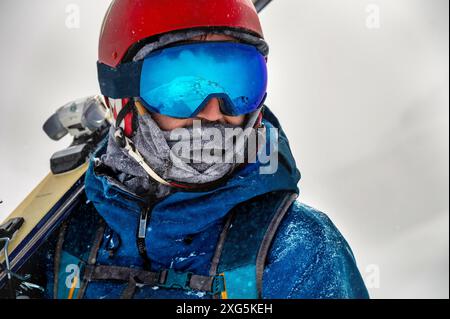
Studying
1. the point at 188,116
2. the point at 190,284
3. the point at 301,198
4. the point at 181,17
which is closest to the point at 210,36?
the point at 181,17

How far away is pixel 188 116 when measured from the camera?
2172 millimetres

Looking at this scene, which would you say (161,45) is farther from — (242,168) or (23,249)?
(23,249)

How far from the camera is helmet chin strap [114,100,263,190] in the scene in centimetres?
215

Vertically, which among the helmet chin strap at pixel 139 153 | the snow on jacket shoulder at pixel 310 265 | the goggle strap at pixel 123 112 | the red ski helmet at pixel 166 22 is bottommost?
the snow on jacket shoulder at pixel 310 265

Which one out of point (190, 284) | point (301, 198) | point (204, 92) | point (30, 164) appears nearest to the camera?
point (190, 284)

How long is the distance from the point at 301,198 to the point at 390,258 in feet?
4.43

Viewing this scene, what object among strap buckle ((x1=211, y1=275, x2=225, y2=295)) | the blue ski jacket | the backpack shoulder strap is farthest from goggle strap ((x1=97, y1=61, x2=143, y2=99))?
strap buckle ((x1=211, y1=275, x2=225, y2=295))

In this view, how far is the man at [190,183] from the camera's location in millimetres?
1985

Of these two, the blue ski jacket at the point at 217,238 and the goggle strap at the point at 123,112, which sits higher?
the goggle strap at the point at 123,112

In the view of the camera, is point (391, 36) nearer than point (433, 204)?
No

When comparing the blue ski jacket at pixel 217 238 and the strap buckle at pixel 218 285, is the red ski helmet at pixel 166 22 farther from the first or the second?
the strap buckle at pixel 218 285

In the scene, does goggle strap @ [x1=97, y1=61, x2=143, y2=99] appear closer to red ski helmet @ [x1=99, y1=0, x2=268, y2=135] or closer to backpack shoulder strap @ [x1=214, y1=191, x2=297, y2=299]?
red ski helmet @ [x1=99, y1=0, x2=268, y2=135]

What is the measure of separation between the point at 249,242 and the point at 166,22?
92cm

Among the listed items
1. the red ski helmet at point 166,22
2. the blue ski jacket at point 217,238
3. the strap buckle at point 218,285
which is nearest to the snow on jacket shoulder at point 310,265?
the blue ski jacket at point 217,238
